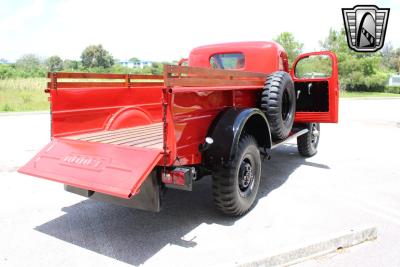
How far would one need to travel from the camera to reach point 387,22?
1181cm

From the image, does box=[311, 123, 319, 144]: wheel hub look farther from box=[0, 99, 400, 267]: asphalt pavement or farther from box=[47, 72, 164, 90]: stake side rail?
box=[47, 72, 164, 90]: stake side rail

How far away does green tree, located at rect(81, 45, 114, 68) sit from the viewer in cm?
6353

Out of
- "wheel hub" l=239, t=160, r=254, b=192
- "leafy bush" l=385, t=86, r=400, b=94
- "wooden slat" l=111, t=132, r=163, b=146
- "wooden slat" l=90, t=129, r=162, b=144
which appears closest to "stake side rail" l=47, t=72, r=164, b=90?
"wooden slat" l=90, t=129, r=162, b=144

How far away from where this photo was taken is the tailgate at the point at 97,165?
3.11m

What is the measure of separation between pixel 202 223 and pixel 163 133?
1.25 metres

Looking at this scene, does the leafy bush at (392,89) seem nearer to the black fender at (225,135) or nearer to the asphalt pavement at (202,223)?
the asphalt pavement at (202,223)

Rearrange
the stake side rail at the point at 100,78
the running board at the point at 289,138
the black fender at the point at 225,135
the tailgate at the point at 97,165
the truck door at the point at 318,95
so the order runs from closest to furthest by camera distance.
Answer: the tailgate at the point at 97,165 → the black fender at the point at 225,135 → the stake side rail at the point at 100,78 → the running board at the point at 289,138 → the truck door at the point at 318,95

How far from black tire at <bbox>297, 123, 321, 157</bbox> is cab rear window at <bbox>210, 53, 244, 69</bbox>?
166cm

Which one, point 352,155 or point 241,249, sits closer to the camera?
point 241,249

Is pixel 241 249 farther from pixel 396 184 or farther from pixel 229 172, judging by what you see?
pixel 396 184

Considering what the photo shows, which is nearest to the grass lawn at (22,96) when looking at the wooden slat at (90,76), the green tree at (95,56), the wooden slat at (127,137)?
the wooden slat at (90,76)

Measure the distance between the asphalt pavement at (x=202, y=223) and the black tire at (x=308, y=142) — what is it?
0.72m

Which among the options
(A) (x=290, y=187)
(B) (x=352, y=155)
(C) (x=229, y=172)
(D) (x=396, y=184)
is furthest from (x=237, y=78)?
(B) (x=352, y=155)

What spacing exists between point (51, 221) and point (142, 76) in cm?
252
